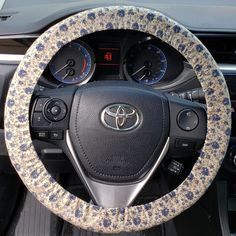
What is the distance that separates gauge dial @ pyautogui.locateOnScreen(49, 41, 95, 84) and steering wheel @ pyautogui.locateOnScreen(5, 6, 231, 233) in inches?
12.7

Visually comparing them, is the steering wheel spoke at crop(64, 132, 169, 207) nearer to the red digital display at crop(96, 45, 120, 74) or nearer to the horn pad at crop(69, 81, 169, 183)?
the horn pad at crop(69, 81, 169, 183)

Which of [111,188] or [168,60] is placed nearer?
[111,188]

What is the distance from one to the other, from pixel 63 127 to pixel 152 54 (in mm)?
590

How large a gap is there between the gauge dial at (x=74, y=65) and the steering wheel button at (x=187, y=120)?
47 cm

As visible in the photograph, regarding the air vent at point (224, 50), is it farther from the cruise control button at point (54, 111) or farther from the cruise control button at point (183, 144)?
the cruise control button at point (54, 111)

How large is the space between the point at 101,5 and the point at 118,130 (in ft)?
2.05

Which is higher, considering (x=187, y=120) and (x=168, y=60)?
(x=168, y=60)

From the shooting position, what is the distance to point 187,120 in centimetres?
146

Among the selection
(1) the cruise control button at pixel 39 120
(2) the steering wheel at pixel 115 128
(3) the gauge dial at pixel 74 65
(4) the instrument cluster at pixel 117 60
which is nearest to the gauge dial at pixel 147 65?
(4) the instrument cluster at pixel 117 60

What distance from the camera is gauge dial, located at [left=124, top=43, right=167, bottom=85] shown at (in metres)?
1.87

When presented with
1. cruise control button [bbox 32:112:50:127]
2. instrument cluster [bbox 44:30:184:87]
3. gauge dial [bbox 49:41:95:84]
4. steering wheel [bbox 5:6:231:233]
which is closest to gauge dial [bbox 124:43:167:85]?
instrument cluster [bbox 44:30:184:87]

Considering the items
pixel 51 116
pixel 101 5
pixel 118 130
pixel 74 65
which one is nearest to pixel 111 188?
pixel 118 130

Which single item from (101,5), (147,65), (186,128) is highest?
(101,5)

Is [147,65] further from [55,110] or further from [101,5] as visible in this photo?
[55,110]
